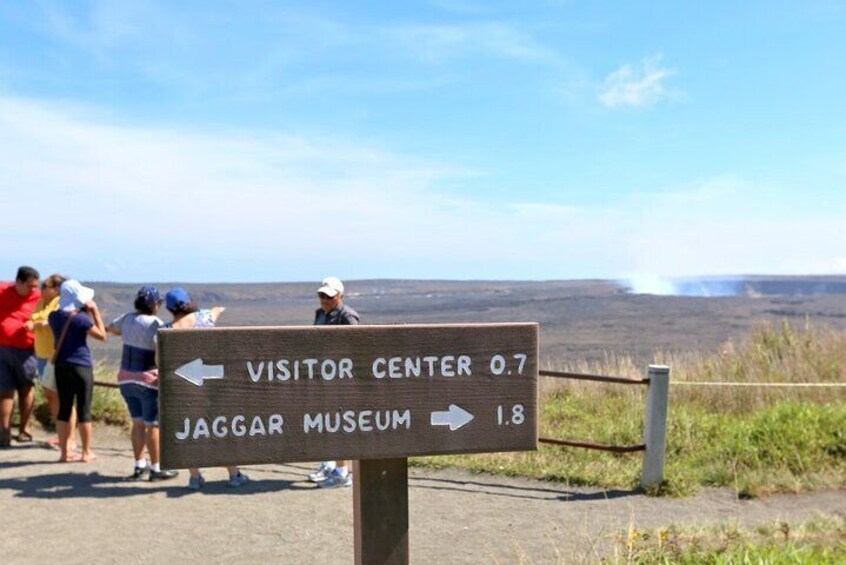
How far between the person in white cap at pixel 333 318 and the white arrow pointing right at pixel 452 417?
12.7 ft

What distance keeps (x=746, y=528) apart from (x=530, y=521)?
1479 millimetres

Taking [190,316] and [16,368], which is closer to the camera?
[190,316]

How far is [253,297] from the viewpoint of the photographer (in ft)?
305

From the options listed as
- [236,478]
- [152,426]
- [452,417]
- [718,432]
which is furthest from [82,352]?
[718,432]

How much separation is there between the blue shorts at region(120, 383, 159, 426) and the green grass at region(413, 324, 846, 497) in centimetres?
254

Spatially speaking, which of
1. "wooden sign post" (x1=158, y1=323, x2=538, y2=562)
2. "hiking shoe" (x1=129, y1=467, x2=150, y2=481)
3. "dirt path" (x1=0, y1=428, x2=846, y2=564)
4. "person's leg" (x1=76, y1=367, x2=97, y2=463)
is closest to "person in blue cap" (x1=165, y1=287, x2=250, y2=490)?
"dirt path" (x1=0, y1=428, x2=846, y2=564)

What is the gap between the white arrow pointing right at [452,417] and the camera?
10.9 feet

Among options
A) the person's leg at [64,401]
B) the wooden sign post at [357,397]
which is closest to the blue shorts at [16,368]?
the person's leg at [64,401]

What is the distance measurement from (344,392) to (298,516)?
11.9ft

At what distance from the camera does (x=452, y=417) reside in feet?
10.9

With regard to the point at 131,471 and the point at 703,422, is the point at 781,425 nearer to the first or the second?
the point at 703,422

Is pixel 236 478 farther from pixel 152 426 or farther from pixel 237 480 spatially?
pixel 152 426

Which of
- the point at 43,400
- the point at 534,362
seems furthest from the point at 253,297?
the point at 534,362

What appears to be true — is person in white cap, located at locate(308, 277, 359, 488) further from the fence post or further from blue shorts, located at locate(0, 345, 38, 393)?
blue shorts, located at locate(0, 345, 38, 393)
